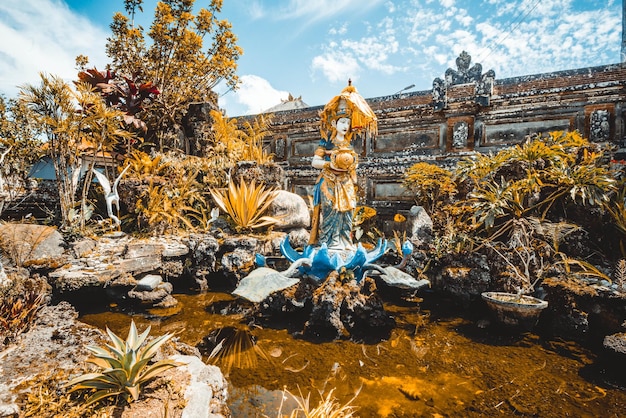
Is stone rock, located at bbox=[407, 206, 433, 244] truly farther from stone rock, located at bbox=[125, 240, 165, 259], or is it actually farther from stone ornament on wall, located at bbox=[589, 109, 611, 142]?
stone rock, located at bbox=[125, 240, 165, 259]

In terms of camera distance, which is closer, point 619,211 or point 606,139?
point 619,211

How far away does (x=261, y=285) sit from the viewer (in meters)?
3.44

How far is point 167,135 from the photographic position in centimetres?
912

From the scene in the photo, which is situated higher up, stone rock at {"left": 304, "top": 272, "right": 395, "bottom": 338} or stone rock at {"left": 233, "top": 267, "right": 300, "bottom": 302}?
stone rock at {"left": 233, "top": 267, "right": 300, "bottom": 302}

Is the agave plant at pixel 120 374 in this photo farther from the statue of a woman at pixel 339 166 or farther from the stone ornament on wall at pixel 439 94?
the stone ornament on wall at pixel 439 94

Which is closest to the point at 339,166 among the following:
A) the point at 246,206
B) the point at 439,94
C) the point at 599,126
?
the point at 246,206

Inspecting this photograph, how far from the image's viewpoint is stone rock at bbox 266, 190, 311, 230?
6840 mm

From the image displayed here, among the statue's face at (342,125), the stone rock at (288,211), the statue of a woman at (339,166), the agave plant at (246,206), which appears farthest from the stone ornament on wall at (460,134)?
the agave plant at (246,206)

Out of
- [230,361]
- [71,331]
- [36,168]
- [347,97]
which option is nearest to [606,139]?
[347,97]

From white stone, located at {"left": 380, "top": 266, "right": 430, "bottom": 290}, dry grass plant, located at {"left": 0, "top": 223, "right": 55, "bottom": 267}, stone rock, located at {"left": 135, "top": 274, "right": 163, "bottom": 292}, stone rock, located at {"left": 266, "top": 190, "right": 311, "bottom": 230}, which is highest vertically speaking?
stone rock, located at {"left": 266, "top": 190, "right": 311, "bottom": 230}

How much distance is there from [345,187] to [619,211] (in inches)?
151

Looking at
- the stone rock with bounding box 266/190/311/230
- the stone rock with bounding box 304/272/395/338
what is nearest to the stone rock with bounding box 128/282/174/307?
the stone rock with bounding box 304/272/395/338

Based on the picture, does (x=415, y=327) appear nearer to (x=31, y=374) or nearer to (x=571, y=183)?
(x=571, y=183)

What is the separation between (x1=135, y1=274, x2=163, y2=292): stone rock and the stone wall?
20.1 feet
